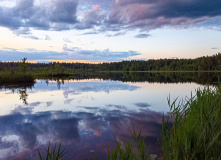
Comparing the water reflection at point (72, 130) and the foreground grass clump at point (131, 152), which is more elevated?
the foreground grass clump at point (131, 152)

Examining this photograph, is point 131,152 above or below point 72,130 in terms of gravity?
above

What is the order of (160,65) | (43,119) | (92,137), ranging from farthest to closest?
(160,65), (43,119), (92,137)

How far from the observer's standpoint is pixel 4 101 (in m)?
20.3

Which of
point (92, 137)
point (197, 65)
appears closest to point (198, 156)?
point (92, 137)

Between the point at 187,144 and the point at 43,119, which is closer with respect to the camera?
the point at 187,144

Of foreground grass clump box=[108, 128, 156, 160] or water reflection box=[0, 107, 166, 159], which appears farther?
water reflection box=[0, 107, 166, 159]

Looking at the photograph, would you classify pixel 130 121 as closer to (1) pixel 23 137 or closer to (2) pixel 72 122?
(2) pixel 72 122

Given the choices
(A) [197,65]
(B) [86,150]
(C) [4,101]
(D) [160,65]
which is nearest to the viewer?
(B) [86,150]

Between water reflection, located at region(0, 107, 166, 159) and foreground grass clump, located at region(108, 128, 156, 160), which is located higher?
foreground grass clump, located at region(108, 128, 156, 160)

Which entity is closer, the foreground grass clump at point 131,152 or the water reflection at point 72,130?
the foreground grass clump at point 131,152

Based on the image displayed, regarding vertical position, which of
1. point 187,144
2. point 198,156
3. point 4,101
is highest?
point 187,144

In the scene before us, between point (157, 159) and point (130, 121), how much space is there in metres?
5.21

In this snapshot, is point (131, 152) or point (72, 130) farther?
point (72, 130)

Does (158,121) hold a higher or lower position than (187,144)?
lower
